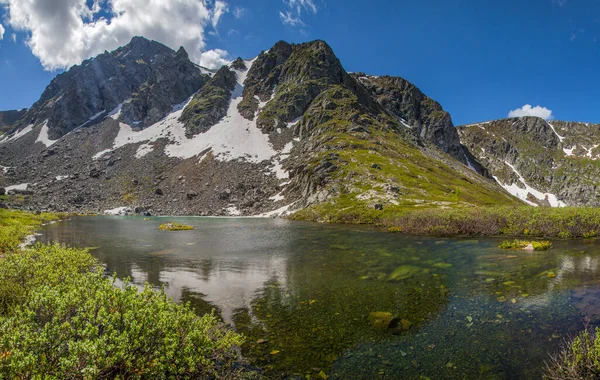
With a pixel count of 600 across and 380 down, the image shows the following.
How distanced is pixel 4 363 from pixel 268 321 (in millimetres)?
11542

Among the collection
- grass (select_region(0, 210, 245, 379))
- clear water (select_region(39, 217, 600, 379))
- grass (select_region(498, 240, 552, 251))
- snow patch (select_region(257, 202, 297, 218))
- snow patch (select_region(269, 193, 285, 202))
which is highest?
snow patch (select_region(269, 193, 285, 202))

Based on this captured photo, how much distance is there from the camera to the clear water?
12641 mm

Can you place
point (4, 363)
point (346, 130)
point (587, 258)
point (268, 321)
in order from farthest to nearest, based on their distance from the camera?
point (346, 130), point (587, 258), point (268, 321), point (4, 363)

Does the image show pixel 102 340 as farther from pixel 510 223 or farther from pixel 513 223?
pixel 513 223

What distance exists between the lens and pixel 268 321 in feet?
54.9

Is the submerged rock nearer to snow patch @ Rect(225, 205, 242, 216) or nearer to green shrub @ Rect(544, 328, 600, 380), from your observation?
green shrub @ Rect(544, 328, 600, 380)

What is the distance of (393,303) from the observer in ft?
63.2

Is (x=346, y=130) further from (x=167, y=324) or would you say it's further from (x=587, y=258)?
(x=167, y=324)

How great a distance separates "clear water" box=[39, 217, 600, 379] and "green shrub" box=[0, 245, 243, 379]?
13.8ft

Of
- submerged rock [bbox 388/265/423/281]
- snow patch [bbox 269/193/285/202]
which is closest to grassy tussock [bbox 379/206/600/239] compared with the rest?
submerged rock [bbox 388/265/423/281]

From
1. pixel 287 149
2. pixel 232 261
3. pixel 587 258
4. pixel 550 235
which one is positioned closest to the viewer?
pixel 587 258

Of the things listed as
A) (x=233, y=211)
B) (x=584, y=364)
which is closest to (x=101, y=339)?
(x=584, y=364)

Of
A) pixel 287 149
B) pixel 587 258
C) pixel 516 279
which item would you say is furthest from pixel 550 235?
pixel 287 149

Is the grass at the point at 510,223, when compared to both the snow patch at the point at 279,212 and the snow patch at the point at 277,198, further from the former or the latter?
the snow patch at the point at 277,198
